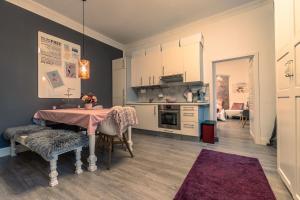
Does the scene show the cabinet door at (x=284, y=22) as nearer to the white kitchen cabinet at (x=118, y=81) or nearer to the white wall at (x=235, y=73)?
the white kitchen cabinet at (x=118, y=81)

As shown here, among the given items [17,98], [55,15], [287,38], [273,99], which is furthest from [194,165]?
[55,15]

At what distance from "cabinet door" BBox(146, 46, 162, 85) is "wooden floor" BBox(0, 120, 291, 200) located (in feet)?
6.92

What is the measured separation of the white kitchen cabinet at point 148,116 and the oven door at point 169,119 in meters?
0.15

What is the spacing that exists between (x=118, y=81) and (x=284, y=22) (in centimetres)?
397

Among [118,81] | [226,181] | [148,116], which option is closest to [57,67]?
[118,81]

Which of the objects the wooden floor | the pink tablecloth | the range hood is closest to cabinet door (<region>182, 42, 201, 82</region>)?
the range hood

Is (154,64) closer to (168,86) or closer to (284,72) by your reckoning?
(168,86)

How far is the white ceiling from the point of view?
3.10 meters

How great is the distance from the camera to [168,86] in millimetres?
4391

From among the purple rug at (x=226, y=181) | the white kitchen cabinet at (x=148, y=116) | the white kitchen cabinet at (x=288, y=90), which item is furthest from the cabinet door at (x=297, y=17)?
the white kitchen cabinet at (x=148, y=116)

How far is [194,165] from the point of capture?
2143 mm

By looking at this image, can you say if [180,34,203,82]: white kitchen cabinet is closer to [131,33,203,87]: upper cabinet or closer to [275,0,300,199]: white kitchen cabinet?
[131,33,203,87]: upper cabinet

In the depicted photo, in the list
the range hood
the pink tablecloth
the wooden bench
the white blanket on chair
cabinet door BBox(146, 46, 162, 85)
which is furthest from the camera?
cabinet door BBox(146, 46, 162, 85)

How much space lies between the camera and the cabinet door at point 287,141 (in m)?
1.35
